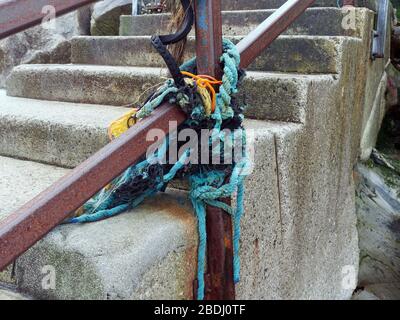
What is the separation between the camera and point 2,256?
1.04m

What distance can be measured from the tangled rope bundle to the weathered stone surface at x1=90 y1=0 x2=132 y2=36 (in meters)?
2.68

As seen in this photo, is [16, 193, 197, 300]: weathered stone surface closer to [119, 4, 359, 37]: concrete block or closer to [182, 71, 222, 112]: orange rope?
[182, 71, 222, 112]: orange rope

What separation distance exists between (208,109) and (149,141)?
202 mm

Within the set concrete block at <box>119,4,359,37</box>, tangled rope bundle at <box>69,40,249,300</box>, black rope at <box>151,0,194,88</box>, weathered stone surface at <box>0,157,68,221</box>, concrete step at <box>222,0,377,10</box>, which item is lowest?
weathered stone surface at <box>0,157,68,221</box>

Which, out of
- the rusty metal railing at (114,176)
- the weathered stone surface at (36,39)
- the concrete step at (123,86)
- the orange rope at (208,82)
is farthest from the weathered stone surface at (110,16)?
the orange rope at (208,82)

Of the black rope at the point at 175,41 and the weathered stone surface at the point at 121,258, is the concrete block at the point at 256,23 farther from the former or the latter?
the weathered stone surface at the point at 121,258

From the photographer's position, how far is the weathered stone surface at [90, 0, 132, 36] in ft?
12.8

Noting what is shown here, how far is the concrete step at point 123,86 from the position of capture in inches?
79.0

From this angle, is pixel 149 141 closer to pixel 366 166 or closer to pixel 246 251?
pixel 246 251

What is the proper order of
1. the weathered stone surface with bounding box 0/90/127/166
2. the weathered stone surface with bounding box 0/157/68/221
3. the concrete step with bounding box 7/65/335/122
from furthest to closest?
the concrete step with bounding box 7/65/335/122
the weathered stone surface with bounding box 0/90/127/166
the weathered stone surface with bounding box 0/157/68/221

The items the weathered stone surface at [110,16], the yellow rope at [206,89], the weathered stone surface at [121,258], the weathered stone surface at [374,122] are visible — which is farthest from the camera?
the weathered stone surface at [110,16]

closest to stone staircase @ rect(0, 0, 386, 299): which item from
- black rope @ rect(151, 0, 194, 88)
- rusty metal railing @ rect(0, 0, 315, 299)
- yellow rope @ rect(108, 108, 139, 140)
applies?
rusty metal railing @ rect(0, 0, 315, 299)

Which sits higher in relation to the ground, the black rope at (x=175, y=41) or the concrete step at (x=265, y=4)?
the concrete step at (x=265, y=4)

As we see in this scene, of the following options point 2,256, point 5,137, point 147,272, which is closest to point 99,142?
point 5,137
